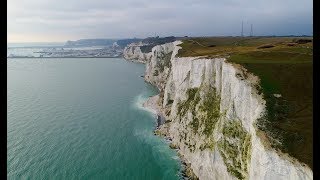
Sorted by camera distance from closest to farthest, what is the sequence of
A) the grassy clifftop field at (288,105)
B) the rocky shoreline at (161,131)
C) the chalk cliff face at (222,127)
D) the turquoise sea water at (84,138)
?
the grassy clifftop field at (288,105) < the chalk cliff face at (222,127) < the rocky shoreline at (161,131) < the turquoise sea water at (84,138)

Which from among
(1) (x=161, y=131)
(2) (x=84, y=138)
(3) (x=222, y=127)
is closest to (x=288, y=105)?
(3) (x=222, y=127)

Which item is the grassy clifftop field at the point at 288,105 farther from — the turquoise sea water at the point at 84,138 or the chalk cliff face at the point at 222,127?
the turquoise sea water at the point at 84,138

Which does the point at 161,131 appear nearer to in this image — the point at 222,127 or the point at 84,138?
the point at 84,138

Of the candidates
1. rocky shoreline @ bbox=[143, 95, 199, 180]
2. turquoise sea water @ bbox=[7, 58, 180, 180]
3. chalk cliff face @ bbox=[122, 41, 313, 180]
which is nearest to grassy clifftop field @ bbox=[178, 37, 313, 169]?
chalk cliff face @ bbox=[122, 41, 313, 180]

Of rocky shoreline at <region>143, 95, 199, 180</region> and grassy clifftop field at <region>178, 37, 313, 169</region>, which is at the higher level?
grassy clifftop field at <region>178, 37, 313, 169</region>

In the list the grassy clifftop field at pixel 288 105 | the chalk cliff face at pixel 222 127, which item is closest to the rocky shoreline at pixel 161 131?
the chalk cliff face at pixel 222 127

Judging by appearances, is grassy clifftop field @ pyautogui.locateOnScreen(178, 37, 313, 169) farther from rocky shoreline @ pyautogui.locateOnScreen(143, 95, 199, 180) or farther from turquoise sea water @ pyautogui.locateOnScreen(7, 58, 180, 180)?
turquoise sea water @ pyautogui.locateOnScreen(7, 58, 180, 180)
